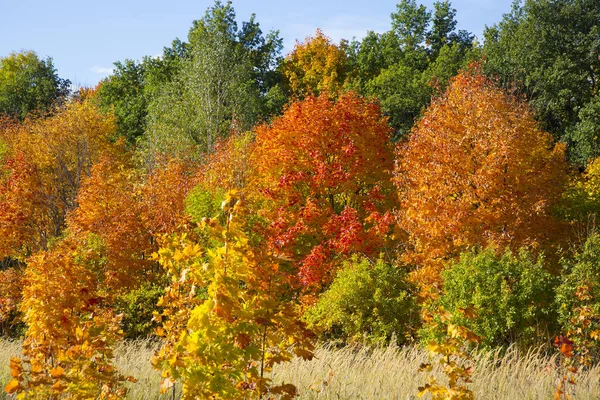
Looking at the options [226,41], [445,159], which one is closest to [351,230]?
[445,159]

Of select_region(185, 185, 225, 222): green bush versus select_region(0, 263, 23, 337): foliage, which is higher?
select_region(185, 185, 225, 222): green bush

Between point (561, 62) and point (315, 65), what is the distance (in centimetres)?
2192

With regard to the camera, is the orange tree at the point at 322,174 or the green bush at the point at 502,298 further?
the orange tree at the point at 322,174

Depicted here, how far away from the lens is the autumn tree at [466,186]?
19984 millimetres

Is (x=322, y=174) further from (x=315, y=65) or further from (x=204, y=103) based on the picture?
(x=315, y=65)

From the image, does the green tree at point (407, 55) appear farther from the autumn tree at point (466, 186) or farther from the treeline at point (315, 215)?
the autumn tree at point (466, 186)

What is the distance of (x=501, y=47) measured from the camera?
36.7m

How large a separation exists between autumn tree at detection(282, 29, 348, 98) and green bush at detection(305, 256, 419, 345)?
31.3 meters

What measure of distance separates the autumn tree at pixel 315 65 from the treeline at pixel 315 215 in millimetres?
469

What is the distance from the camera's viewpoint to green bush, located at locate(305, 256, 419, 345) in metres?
18.1

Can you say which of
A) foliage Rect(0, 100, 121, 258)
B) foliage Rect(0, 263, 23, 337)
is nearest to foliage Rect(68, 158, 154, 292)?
foliage Rect(0, 100, 121, 258)

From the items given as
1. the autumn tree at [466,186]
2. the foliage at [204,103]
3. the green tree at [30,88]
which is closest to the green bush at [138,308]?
the autumn tree at [466,186]

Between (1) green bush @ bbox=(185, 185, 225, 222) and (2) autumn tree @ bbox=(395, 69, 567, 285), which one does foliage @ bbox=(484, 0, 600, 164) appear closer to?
(2) autumn tree @ bbox=(395, 69, 567, 285)

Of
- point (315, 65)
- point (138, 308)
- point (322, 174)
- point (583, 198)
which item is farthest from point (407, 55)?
point (138, 308)
